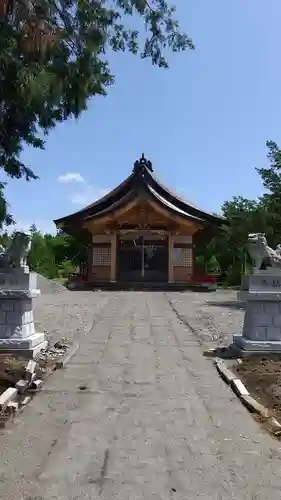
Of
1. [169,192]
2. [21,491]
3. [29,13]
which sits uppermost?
[169,192]

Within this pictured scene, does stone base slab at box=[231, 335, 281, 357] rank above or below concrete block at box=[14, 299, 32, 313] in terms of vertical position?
below

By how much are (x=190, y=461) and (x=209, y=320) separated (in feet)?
27.9

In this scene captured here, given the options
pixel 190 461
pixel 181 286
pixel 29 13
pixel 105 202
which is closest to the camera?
pixel 190 461

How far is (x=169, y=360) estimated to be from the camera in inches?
306

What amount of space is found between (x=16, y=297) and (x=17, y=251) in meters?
0.73

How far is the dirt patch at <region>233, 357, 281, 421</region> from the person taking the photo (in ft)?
18.3

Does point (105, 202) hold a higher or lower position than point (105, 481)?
higher

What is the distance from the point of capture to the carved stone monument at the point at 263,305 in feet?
25.6

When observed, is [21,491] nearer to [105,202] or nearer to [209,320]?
[209,320]

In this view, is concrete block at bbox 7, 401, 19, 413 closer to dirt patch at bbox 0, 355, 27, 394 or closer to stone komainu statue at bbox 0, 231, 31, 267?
dirt patch at bbox 0, 355, 27, 394

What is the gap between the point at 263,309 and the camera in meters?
7.95

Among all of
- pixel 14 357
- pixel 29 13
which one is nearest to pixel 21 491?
pixel 14 357

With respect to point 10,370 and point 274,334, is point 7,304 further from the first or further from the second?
point 274,334

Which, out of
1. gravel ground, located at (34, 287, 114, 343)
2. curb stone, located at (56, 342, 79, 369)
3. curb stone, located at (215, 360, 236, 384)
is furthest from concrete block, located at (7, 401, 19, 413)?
gravel ground, located at (34, 287, 114, 343)
